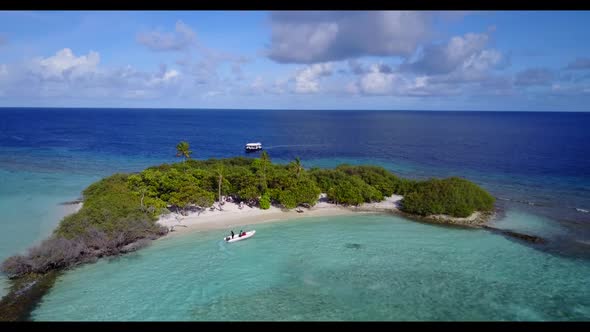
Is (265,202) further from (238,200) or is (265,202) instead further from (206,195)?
(206,195)

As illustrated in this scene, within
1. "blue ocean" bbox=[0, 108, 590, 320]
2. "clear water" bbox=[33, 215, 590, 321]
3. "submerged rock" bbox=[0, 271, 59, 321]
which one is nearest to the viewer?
"submerged rock" bbox=[0, 271, 59, 321]

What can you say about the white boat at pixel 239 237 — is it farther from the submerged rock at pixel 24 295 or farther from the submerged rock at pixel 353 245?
→ the submerged rock at pixel 24 295

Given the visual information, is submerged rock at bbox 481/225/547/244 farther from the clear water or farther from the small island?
the small island

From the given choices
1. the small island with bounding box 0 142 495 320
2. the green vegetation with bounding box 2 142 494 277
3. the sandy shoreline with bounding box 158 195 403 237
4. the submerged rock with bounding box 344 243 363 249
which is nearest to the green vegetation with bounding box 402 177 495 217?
the green vegetation with bounding box 2 142 494 277

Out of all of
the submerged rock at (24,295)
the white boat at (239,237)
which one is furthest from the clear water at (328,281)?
the submerged rock at (24,295)

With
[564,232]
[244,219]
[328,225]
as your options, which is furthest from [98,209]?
[564,232]
